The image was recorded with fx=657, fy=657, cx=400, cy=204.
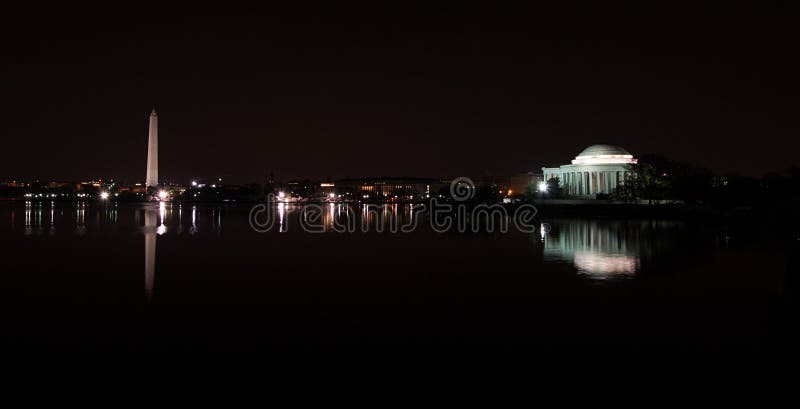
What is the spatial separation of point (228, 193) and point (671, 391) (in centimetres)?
15007

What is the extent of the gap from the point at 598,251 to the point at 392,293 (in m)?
11.5

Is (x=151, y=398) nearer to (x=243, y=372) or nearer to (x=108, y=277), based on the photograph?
(x=243, y=372)

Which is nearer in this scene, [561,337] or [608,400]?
[608,400]

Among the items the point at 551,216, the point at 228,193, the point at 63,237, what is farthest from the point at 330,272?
the point at 228,193

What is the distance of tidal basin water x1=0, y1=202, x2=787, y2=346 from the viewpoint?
10766mm

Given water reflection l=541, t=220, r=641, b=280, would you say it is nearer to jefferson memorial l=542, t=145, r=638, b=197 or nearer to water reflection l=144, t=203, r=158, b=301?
water reflection l=144, t=203, r=158, b=301

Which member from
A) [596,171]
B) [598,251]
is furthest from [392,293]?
[596,171]

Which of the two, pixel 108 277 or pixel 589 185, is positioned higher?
pixel 589 185

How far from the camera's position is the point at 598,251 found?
23.6 metres

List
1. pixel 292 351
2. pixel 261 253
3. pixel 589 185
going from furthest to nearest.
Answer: pixel 589 185, pixel 261 253, pixel 292 351

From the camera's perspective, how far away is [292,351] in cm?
959

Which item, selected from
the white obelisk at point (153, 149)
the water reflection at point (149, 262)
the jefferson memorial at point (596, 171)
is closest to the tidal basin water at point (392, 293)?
the water reflection at point (149, 262)

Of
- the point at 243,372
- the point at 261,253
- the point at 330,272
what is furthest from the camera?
the point at 261,253

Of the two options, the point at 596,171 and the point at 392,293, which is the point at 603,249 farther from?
the point at 596,171
